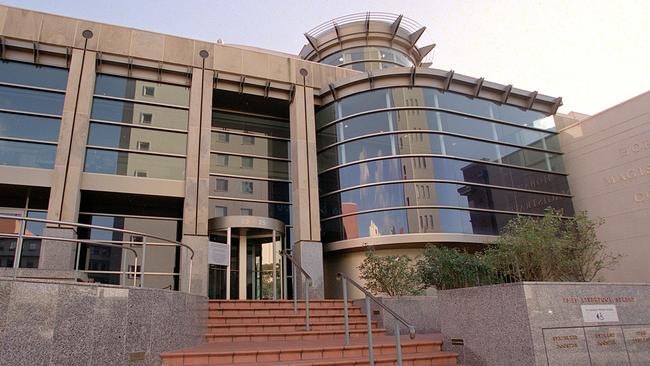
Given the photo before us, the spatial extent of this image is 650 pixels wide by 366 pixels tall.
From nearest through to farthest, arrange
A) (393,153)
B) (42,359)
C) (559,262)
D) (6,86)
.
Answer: (42,359) → (559,262) → (6,86) → (393,153)

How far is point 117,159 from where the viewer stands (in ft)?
56.5

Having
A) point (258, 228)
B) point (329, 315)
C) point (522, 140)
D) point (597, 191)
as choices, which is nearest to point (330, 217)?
point (258, 228)

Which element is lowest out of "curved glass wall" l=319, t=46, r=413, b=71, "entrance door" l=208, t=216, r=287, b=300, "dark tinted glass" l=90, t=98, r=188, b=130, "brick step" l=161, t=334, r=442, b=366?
"brick step" l=161, t=334, r=442, b=366

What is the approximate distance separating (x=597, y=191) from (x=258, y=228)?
16331 millimetres

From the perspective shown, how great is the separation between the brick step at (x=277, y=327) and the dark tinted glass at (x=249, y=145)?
10.7 metres

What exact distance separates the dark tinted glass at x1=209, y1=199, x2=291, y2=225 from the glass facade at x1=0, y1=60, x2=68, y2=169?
20.5 ft

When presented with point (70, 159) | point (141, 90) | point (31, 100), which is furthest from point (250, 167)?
point (31, 100)

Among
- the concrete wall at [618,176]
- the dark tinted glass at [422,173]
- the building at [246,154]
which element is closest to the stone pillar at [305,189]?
the building at [246,154]

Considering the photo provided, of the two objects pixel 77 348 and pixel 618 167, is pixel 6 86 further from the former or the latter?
pixel 618 167

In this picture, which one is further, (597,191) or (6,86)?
(597,191)

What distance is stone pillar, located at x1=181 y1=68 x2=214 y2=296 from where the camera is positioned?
16141mm

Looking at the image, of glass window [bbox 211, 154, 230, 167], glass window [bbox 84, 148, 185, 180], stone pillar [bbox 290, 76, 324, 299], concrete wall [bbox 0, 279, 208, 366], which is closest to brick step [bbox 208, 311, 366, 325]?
concrete wall [bbox 0, 279, 208, 366]

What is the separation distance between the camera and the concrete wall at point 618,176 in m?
19.1

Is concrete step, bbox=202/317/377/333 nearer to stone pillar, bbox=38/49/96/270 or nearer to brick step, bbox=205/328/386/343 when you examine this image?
brick step, bbox=205/328/386/343
